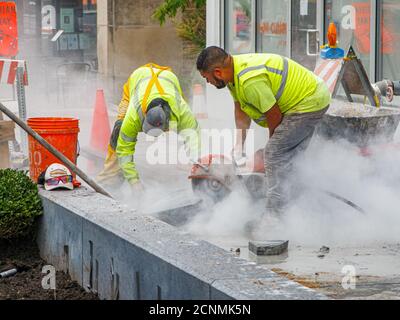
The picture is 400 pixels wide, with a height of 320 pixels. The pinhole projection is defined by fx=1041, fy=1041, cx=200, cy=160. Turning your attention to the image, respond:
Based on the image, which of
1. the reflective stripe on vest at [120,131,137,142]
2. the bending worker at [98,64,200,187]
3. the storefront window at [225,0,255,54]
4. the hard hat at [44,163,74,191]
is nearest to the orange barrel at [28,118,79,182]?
the hard hat at [44,163,74,191]

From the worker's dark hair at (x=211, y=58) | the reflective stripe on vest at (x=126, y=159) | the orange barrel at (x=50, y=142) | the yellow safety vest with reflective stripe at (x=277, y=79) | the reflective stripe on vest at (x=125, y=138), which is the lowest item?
the reflective stripe on vest at (x=126, y=159)

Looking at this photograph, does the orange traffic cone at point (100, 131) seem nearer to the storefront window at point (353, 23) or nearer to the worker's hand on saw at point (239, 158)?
the storefront window at point (353, 23)

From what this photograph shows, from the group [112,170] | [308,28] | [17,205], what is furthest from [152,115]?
[308,28]

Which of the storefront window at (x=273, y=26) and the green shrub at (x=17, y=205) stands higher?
the storefront window at (x=273, y=26)

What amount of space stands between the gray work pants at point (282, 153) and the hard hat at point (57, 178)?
5.54ft

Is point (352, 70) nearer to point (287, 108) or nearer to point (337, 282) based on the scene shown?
point (287, 108)

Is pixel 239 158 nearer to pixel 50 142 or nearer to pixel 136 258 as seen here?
pixel 50 142

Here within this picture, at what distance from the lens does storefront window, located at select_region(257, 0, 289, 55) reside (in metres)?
14.4

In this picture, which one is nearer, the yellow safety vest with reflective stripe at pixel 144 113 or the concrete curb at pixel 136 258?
the concrete curb at pixel 136 258

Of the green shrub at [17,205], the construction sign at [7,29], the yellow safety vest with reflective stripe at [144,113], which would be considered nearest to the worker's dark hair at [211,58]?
the yellow safety vest with reflective stripe at [144,113]

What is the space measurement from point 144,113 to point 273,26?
603 cm

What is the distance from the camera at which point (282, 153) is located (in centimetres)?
814

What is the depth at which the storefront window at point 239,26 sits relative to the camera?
50.7 feet

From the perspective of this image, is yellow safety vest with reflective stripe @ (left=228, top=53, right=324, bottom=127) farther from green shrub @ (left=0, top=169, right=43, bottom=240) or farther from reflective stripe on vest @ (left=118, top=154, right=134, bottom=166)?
green shrub @ (left=0, top=169, right=43, bottom=240)
